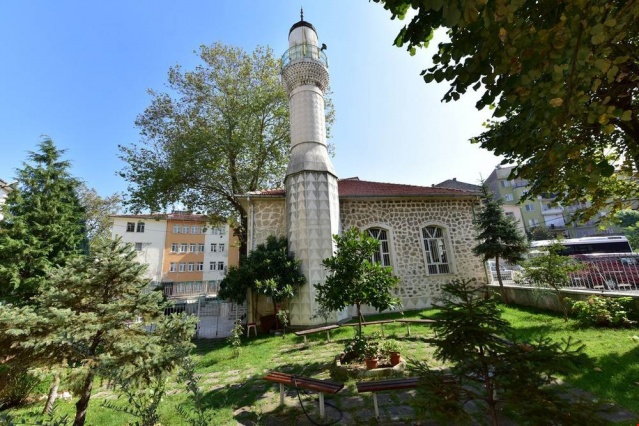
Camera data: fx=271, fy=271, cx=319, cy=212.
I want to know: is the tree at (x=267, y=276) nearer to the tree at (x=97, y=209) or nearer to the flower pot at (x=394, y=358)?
the flower pot at (x=394, y=358)

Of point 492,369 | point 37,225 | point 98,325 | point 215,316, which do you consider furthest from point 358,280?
point 37,225

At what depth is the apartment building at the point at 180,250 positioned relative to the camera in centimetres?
2952

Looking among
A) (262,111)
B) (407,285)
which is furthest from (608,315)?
(262,111)

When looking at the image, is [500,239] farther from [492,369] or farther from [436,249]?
[492,369]

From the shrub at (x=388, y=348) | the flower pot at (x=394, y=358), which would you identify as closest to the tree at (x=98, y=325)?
the flower pot at (x=394, y=358)

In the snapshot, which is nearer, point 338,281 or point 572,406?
point 572,406

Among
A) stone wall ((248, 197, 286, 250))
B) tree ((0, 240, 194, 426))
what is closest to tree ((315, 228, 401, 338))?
tree ((0, 240, 194, 426))

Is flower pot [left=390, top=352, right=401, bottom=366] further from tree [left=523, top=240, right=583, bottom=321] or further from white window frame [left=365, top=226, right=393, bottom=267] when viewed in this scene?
white window frame [left=365, top=226, right=393, bottom=267]

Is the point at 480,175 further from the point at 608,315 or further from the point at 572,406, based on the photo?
the point at 572,406

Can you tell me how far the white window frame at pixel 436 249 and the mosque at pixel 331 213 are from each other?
5 centimetres

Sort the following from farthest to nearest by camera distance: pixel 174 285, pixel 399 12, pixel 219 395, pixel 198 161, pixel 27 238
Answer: pixel 174 285 < pixel 198 161 < pixel 27 238 < pixel 219 395 < pixel 399 12

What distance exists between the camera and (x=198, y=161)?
14.3 meters

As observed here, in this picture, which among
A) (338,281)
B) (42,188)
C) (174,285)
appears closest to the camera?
(338,281)

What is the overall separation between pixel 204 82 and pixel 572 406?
1824cm
